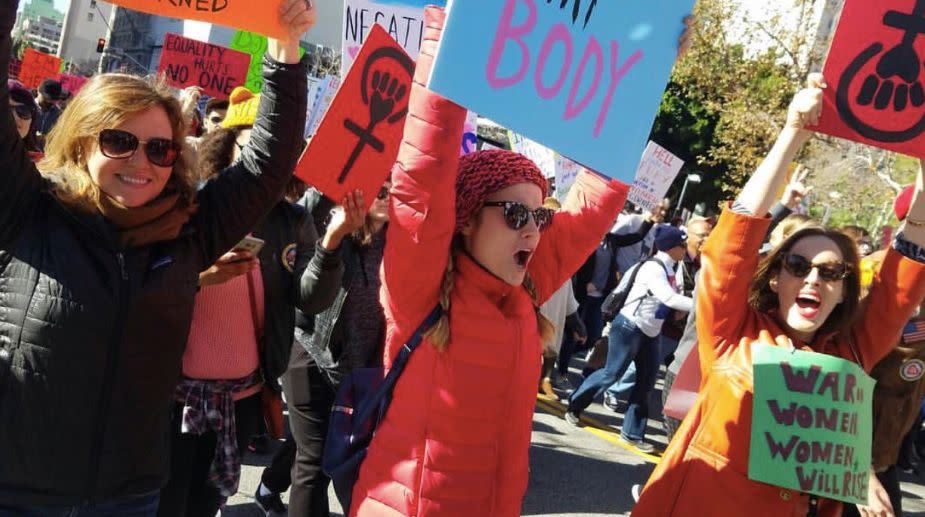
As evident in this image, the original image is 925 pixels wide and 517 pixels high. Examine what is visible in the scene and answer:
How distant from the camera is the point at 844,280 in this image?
8.16 feet

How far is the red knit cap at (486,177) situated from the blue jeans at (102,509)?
106 centimetres

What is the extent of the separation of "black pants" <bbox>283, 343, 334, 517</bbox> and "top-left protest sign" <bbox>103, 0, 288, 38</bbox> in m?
1.64

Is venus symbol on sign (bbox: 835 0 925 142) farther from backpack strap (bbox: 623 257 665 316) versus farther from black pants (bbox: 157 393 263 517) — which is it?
backpack strap (bbox: 623 257 665 316)

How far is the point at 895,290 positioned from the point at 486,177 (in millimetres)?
1300

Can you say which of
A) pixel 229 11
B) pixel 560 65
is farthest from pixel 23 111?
pixel 560 65

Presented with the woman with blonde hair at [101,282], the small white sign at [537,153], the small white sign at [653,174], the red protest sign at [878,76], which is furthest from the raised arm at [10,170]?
the small white sign at [653,174]

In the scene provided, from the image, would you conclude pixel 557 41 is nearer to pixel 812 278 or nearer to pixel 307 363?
pixel 812 278

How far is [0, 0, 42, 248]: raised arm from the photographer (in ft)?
5.67

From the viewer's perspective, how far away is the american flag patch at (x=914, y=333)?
11.2 ft

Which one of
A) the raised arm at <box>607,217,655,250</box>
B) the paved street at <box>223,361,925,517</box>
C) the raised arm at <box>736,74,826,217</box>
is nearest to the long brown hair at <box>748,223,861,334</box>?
the raised arm at <box>736,74,826,217</box>

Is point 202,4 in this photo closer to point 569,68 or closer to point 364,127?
point 364,127

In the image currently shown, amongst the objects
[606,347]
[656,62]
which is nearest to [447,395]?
[656,62]

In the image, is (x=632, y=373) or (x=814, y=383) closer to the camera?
(x=814, y=383)

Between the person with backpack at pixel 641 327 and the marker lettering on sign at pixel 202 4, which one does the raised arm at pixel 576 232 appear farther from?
the person with backpack at pixel 641 327
